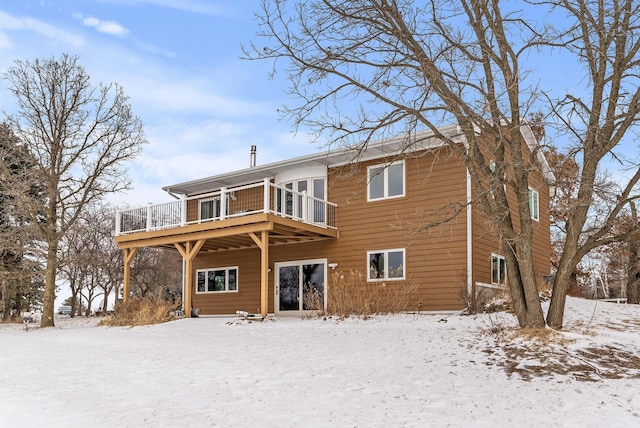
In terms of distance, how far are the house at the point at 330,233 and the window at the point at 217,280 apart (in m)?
0.04

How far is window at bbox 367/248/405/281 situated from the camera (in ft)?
55.2

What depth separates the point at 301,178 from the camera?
62.8 ft

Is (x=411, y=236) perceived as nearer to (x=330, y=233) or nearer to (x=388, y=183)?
(x=388, y=183)

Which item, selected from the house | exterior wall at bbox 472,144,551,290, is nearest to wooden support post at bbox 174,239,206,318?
the house

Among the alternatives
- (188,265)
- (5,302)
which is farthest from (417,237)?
(5,302)

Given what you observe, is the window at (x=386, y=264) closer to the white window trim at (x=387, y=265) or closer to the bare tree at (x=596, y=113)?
the white window trim at (x=387, y=265)

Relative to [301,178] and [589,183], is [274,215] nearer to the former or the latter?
[301,178]

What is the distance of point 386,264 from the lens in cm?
1711

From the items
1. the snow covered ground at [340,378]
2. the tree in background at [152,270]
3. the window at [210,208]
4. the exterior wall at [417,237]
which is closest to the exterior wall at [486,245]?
the exterior wall at [417,237]

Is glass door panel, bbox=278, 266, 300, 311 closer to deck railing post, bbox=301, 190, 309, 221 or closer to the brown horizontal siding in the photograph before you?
the brown horizontal siding

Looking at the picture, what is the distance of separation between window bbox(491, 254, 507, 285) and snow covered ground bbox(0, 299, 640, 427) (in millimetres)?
4178

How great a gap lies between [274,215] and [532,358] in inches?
342

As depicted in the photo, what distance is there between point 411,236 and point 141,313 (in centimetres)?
826

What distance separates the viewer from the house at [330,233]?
16062mm
